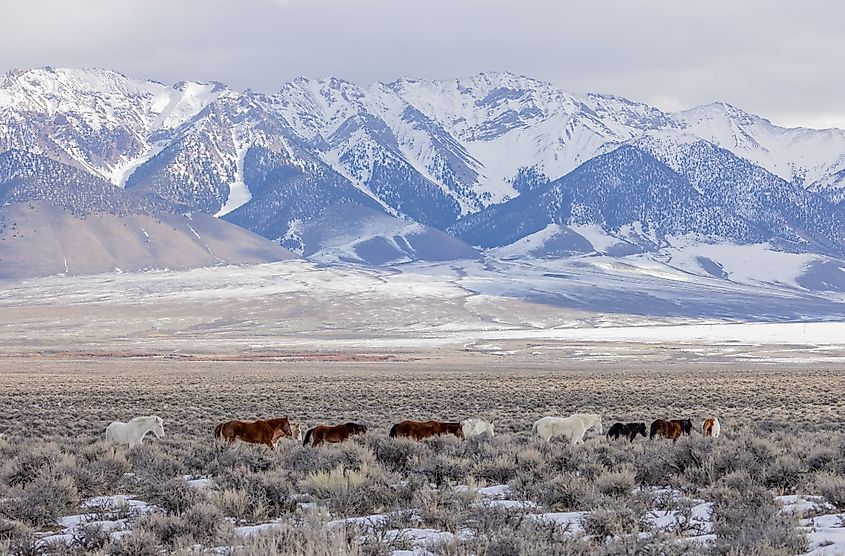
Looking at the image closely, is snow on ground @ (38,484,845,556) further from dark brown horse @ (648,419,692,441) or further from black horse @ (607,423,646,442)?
black horse @ (607,423,646,442)

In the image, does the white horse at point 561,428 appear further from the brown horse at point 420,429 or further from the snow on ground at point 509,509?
the snow on ground at point 509,509

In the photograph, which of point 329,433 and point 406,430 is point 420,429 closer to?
point 406,430

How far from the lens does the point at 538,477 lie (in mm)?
10867

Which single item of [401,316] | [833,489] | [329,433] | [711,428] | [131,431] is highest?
[401,316]

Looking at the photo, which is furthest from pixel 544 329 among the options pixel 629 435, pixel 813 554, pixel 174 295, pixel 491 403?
pixel 813 554

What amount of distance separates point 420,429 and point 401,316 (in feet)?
422

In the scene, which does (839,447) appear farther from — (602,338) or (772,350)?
(602,338)

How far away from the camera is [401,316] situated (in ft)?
471

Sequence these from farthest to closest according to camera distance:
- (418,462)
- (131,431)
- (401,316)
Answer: (401,316), (131,431), (418,462)

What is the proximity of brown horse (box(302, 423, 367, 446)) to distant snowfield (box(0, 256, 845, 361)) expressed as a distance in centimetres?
6675

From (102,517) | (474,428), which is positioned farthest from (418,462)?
(474,428)

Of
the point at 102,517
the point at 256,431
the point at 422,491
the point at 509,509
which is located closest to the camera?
the point at 509,509

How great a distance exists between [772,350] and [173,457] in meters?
83.7

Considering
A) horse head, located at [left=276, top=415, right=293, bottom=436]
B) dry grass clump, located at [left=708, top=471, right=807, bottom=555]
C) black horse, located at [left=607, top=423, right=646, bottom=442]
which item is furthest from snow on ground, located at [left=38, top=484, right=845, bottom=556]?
black horse, located at [left=607, top=423, right=646, bottom=442]
